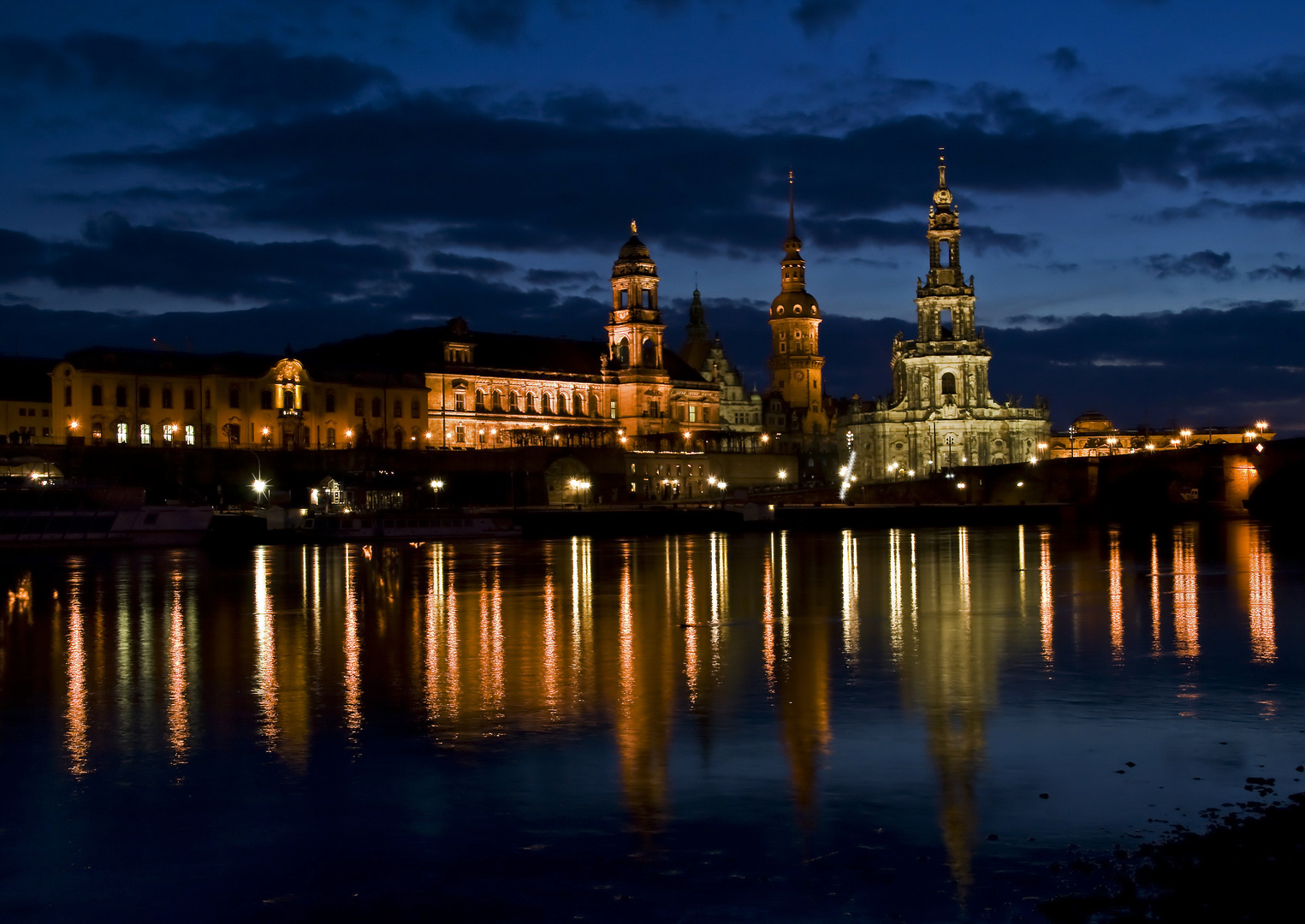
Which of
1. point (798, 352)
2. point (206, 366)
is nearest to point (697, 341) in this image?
point (798, 352)

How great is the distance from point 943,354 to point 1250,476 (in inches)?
1846

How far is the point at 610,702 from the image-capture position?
901 inches

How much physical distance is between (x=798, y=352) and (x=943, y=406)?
109 feet

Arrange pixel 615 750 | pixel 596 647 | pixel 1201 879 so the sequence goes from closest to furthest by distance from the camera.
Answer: pixel 1201 879, pixel 615 750, pixel 596 647

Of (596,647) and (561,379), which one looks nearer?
(596,647)

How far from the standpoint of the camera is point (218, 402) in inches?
4806

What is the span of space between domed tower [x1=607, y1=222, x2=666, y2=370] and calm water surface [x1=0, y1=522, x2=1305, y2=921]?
122 m

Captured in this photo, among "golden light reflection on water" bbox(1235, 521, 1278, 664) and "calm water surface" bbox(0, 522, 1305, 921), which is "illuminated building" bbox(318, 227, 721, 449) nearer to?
"golden light reflection on water" bbox(1235, 521, 1278, 664)

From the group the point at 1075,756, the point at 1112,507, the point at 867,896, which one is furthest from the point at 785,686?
the point at 1112,507

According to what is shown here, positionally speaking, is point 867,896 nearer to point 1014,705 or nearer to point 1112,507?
point 1014,705

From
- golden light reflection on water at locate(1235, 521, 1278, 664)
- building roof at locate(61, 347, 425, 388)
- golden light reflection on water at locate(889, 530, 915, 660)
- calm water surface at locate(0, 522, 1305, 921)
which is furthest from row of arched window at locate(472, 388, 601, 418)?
calm water surface at locate(0, 522, 1305, 921)

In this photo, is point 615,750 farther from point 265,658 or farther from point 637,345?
point 637,345

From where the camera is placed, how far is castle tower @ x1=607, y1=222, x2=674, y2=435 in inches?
6358

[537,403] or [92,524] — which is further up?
[537,403]
